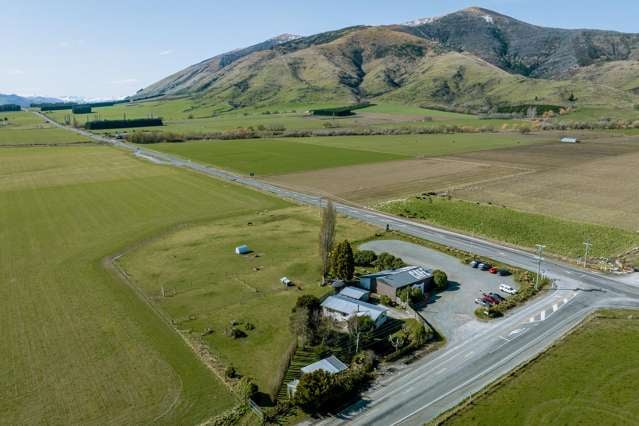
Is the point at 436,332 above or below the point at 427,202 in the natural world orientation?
below

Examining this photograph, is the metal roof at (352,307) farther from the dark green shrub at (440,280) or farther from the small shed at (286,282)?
the dark green shrub at (440,280)

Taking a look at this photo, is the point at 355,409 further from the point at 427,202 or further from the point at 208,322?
the point at 427,202

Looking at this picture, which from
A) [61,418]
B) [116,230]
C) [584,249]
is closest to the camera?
[61,418]

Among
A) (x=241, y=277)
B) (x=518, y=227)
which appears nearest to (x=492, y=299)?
(x=518, y=227)

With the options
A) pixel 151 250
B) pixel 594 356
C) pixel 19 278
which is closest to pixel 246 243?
pixel 151 250

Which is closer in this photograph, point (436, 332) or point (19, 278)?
point (436, 332)

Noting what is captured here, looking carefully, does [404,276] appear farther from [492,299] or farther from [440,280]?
[492,299]

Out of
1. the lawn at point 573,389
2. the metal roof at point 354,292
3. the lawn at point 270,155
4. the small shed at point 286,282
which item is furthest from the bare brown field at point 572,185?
the small shed at point 286,282

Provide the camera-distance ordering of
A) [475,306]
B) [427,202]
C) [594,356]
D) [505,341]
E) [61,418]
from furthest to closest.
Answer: [427,202] < [475,306] < [505,341] < [594,356] < [61,418]
